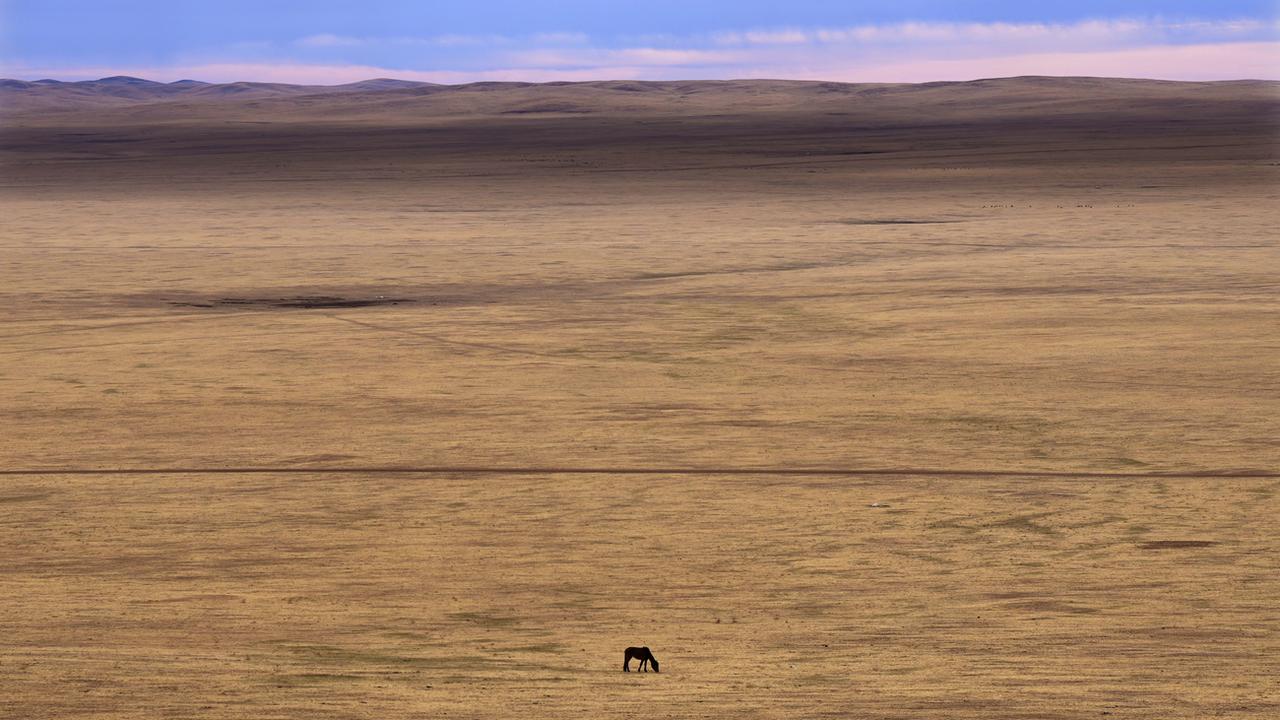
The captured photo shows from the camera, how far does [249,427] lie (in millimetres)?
14383

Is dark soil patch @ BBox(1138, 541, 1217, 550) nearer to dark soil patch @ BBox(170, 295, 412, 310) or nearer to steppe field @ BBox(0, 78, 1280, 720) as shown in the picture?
steppe field @ BBox(0, 78, 1280, 720)

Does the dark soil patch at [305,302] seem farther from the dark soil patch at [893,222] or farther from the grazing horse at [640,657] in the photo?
the grazing horse at [640,657]

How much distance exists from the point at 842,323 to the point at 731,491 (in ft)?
28.8

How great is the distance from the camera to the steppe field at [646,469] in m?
7.91

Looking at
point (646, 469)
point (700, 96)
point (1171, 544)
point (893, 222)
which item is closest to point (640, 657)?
point (1171, 544)

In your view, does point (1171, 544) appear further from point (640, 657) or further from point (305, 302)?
point (305, 302)

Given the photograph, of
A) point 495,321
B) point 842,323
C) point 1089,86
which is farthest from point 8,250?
point 1089,86

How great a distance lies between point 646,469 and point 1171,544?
12.8ft

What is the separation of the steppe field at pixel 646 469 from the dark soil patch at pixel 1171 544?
0.14ft

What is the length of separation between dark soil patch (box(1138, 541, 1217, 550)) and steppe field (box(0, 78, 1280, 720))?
4 centimetres

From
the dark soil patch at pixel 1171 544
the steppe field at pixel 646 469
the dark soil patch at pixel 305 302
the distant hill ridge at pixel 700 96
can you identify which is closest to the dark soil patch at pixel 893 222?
the steppe field at pixel 646 469

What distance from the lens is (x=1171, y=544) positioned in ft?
33.7

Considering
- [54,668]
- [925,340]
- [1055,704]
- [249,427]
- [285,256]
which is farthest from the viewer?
[285,256]

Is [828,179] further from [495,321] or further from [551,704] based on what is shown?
[551,704]
